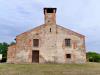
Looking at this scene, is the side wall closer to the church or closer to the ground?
the church

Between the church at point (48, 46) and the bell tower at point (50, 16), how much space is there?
74cm

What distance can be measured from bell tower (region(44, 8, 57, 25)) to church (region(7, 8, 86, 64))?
29.2 inches

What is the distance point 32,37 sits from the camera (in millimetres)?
37844

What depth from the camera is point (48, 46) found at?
3772cm

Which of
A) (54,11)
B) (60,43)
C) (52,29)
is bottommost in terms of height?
(60,43)

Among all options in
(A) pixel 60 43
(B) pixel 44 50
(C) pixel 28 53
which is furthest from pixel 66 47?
(C) pixel 28 53

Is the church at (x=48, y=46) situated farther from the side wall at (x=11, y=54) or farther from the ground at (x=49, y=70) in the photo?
the ground at (x=49, y=70)

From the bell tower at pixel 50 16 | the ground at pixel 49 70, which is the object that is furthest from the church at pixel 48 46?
the ground at pixel 49 70

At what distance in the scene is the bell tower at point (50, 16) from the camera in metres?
38.6

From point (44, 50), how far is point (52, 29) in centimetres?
365

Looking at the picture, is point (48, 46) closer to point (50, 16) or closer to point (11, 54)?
point (50, 16)

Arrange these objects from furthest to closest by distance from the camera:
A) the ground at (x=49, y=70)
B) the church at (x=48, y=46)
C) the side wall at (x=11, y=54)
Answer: the side wall at (x=11, y=54), the church at (x=48, y=46), the ground at (x=49, y=70)

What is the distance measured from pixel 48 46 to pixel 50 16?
5.16 metres

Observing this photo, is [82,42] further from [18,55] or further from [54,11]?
[18,55]
